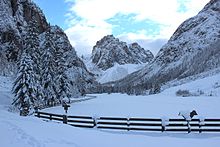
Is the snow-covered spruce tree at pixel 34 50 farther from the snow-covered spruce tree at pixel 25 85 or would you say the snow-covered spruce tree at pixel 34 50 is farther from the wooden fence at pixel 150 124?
the wooden fence at pixel 150 124

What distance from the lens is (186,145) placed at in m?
18.9

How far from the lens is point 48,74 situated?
51.8 m

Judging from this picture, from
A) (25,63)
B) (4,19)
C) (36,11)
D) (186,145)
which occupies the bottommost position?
(186,145)

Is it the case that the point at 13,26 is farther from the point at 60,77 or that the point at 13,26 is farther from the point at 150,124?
the point at 150,124

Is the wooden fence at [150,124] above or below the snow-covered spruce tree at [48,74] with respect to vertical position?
below

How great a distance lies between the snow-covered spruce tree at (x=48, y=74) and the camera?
51.7 meters

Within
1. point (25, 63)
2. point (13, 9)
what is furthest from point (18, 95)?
point (13, 9)

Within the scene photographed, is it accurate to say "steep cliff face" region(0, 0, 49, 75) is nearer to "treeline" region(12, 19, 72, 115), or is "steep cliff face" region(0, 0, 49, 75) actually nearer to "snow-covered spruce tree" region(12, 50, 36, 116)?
"treeline" region(12, 19, 72, 115)

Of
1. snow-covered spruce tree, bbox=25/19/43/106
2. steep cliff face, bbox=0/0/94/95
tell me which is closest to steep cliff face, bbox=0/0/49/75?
steep cliff face, bbox=0/0/94/95

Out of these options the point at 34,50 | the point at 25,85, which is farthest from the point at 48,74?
the point at 25,85

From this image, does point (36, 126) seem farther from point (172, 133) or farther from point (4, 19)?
point (4, 19)

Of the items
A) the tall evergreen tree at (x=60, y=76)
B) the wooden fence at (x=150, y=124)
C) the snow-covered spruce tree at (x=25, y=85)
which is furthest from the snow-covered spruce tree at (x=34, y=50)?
the wooden fence at (x=150, y=124)

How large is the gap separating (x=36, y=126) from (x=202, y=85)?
106148 millimetres

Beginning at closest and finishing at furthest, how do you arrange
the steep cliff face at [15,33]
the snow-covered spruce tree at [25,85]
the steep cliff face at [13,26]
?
the snow-covered spruce tree at [25,85]
the steep cliff face at [15,33]
the steep cliff face at [13,26]
